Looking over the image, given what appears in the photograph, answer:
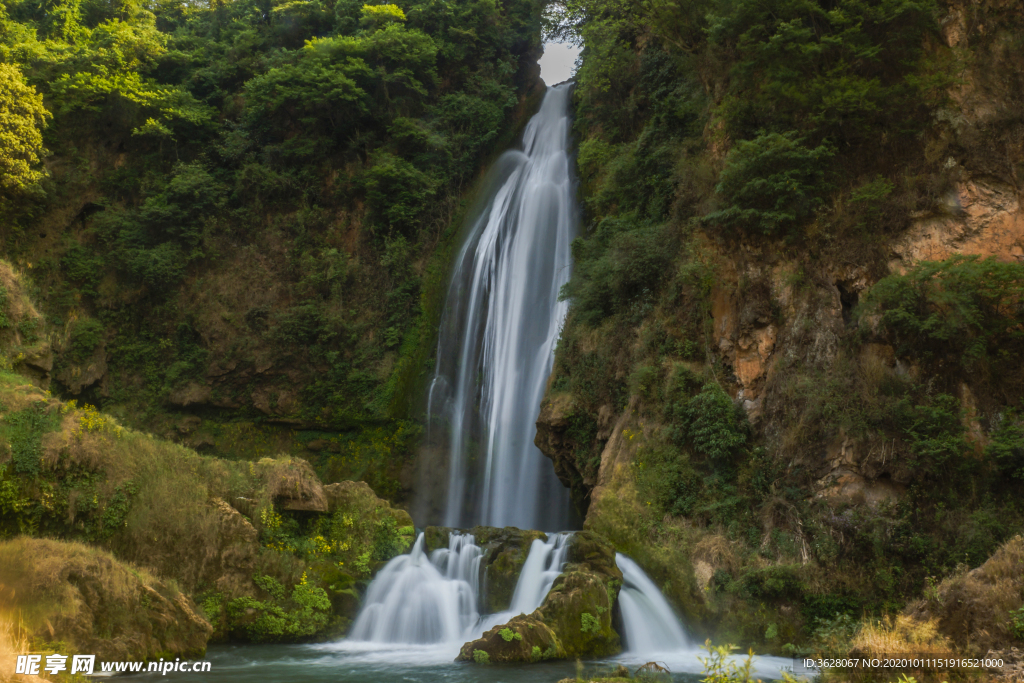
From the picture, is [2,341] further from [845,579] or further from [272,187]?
[845,579]

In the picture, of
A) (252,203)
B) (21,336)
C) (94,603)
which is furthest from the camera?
(252,203)

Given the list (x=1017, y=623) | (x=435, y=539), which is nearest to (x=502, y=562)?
(x=435, y=539)

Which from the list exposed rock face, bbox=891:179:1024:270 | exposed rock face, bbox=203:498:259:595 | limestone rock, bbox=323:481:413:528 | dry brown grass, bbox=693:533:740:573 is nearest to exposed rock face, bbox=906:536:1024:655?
dry brown grass, bbox=693:533:740:573

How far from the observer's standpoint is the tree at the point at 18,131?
69.2 ft

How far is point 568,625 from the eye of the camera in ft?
34.4

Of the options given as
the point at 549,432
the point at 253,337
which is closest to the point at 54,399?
the point at 549,432

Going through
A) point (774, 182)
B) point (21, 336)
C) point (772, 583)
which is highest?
point (774, 182)

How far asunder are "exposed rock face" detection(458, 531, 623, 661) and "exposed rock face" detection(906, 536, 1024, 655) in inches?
178

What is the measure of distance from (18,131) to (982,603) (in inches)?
1065

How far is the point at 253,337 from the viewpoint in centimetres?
2423

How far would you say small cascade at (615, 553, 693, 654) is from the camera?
11.0 m

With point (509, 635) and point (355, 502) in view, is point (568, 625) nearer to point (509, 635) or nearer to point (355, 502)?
point (509, 635)

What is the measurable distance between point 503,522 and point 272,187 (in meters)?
16.1

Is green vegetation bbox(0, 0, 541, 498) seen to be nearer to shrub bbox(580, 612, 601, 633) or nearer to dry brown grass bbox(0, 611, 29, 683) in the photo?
shrub bbox(580, 612, 601, 633)
